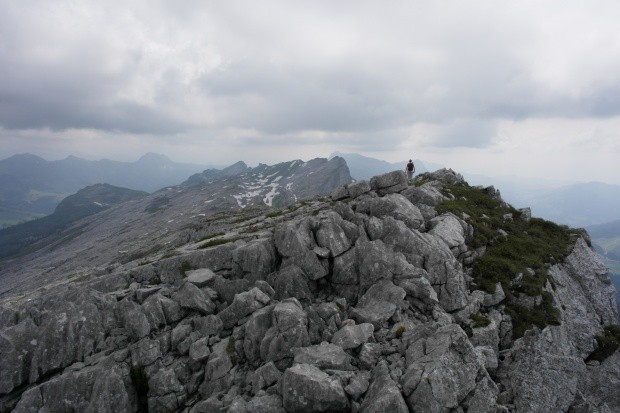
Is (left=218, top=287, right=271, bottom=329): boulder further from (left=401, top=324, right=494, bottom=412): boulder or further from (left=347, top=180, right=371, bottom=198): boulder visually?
(left=347, top=180, right=371, bottom=198): boulder

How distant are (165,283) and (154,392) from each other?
11.4 meters

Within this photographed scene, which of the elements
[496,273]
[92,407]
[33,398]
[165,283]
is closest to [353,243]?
[496,273]

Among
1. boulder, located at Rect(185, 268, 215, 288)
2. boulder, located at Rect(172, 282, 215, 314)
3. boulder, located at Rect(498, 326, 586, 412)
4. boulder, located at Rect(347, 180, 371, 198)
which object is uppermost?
boulder, located at Rect(347, 180, 371, 198)

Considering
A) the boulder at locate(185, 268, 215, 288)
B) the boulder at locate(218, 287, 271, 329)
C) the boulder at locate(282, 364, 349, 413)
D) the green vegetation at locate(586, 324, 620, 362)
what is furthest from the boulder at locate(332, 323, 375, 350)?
the green vegetation at locate(586, 324, 620, 362)

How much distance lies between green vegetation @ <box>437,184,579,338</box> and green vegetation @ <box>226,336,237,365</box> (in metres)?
20.7

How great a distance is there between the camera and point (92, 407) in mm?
20172

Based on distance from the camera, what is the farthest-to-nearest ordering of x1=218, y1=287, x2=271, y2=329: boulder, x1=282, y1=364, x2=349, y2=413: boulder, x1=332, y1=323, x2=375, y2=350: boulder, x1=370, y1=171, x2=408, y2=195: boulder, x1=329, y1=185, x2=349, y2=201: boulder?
x1=329, y1=185, x2=349, y2=201: boulder
x1=370, y1=171, x2=408, y2=195: boulder
x1=218, y1=287, x2=271, y2=329: boulder
x1=332, y1=323, x2=375, y2=350: boulder
x1=282, y1=364, x2=349, y2=413: boulder

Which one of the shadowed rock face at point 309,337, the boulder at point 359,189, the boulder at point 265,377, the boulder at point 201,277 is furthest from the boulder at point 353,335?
the boulder at point 359,189

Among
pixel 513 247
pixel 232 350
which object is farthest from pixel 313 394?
pixel 513 247

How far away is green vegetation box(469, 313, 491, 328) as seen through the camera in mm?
23812

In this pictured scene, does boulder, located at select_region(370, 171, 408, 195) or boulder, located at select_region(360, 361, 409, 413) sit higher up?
boulder, located at select_region(370, 171, 408, 195)

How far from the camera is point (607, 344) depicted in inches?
1090

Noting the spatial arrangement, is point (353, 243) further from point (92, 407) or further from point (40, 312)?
point (40, 312)

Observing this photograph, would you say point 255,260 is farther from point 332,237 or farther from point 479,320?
point 479,320
